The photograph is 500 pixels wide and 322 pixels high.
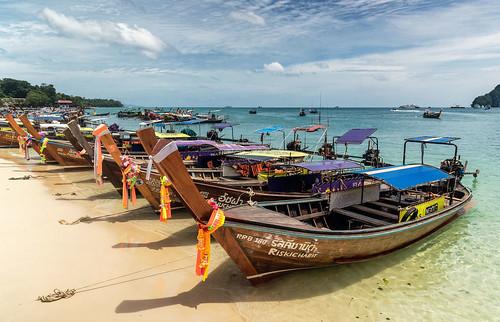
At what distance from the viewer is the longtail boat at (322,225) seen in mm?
5848

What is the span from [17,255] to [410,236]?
34.4 ft

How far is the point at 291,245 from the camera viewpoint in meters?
6.75

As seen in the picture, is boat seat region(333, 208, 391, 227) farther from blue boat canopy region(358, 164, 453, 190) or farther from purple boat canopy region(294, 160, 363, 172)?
purple boat canopy region(294, 160, 363, 172)

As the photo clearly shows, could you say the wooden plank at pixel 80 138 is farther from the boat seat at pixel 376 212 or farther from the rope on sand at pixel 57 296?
the boat seat at pixel 376 212

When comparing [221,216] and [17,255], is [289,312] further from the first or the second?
[17,255]

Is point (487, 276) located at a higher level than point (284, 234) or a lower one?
lower

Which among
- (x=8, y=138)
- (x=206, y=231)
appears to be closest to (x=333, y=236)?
(x=206, y=231)

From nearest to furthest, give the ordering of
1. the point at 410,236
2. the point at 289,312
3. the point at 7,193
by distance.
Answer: the point at 289,312 → the point at 410,236 → the point at 7,193

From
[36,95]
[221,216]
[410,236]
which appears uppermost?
[36,95]

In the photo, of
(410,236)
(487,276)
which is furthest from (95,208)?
(487,276)

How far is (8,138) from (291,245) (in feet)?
115

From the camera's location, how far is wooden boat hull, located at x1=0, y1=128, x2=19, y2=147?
31267 millimetres

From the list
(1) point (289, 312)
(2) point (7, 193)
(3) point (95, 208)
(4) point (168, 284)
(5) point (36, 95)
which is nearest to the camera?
(1) point (289, 312)

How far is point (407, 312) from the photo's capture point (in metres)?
6.82
